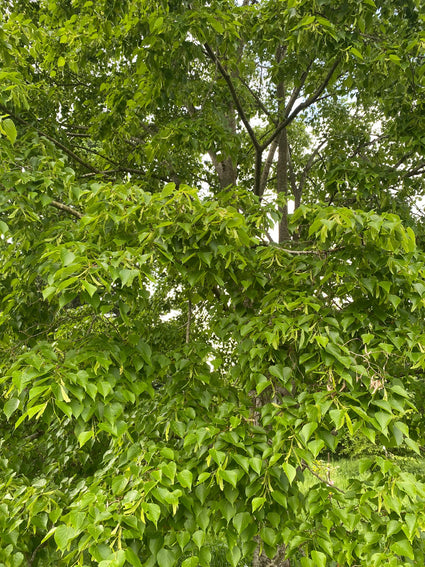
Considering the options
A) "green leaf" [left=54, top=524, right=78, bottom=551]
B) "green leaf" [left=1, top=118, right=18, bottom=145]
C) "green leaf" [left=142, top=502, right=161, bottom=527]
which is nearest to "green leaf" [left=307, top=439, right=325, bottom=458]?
"green leaf" [left=142, top=502, right=161, bottom=527]

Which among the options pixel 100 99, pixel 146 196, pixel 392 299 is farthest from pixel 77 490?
pixel 100 99

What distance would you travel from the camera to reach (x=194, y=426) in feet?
6.23

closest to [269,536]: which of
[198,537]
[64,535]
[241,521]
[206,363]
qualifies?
[241,521]

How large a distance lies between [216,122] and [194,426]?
8.32 feet

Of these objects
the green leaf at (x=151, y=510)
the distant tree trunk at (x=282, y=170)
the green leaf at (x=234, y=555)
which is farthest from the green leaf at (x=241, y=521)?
the distant tree trunk at (x=282, y=170)

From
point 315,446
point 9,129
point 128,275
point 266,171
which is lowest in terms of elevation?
point 315,446

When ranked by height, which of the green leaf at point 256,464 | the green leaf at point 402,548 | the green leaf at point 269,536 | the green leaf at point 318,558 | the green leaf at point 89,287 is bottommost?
the green leaf at point 318,558

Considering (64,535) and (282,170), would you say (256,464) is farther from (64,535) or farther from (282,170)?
(282,170)

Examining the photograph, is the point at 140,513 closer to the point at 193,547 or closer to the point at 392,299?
the point at 193,547

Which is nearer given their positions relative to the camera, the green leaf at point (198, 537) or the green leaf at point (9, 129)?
the green leaf at point (198, 537)

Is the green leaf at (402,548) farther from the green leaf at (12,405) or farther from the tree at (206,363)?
the green leaf at (12,405)

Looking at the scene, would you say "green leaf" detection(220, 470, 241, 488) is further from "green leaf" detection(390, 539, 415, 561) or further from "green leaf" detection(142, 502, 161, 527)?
"green leaf" detection(390, 539, 415, 561)

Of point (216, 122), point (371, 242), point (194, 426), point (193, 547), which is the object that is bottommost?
point (193, 547)

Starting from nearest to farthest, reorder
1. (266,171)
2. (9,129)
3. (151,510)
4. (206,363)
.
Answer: (151,510)
(9,129)
(206,363)
(266,171)
